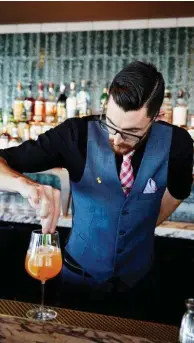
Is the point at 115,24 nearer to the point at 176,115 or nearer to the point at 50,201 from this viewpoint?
the point at 176,115

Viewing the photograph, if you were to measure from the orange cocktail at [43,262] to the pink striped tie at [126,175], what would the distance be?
1.56 feet

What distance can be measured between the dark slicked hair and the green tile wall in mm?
2098

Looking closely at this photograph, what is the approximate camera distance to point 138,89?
153cm

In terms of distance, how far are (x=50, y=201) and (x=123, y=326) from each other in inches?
14.7

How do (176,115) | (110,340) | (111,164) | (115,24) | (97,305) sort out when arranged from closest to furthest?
(110,340) < (97,305) < (111,164) < (176,115) < (115,24)

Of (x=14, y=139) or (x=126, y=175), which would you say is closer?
(x=126, y=175)

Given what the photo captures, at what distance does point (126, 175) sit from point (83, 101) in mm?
1980

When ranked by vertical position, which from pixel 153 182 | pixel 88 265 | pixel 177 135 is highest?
pixel 177 135

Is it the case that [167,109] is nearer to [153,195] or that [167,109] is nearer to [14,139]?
[14,139]

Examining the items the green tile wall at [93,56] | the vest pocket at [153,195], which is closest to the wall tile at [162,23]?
the green tile wall at [93,56]

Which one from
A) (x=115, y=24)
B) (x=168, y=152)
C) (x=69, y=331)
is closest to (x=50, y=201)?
(x=69, y=331)

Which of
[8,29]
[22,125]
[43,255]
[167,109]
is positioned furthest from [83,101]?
[43,255]

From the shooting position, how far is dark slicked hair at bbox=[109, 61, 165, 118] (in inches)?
59.7

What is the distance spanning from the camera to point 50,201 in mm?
1347
